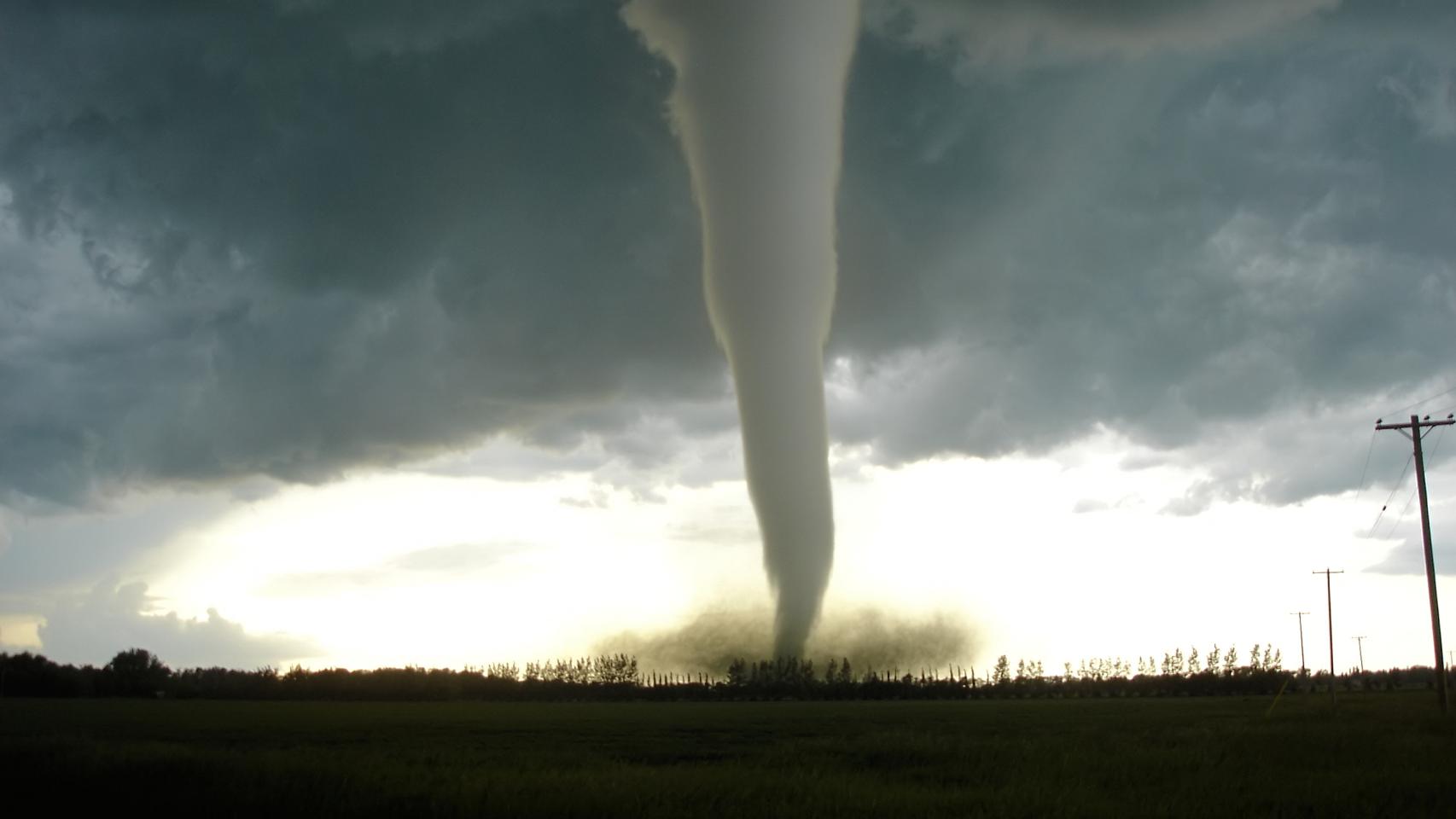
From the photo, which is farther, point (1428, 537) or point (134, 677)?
point (134, 677)

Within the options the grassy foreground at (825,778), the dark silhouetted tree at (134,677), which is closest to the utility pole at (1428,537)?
the grassy foreground at (825,778)

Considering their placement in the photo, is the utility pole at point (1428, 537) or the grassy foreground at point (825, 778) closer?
the grassy foreground at point (825, 778)

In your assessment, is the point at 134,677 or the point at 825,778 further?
the point at 134,677

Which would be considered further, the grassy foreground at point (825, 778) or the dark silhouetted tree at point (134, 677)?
the dark silhouetted tree at point (134, 677)

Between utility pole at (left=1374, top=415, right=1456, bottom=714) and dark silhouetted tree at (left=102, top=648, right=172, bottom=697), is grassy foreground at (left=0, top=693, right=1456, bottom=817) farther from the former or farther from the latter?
dark silhouetted tree at (left=102, top=648, right=172, bottom=697)

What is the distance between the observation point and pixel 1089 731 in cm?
5788

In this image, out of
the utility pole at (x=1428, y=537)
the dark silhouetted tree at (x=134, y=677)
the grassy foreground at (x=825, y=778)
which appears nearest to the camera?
the grassy foreground at (x=825, y=778)

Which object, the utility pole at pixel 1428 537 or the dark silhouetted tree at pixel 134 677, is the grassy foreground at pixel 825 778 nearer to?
the utility pole at pixel 1428 537

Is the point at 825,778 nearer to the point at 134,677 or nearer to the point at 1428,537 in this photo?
the point at 1428,537

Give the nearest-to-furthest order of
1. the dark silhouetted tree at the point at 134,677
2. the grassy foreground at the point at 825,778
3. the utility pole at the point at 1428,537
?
the grassy foreground at the point at 825,778 → the utility pole at the point at 1428,537 → the dark silhouetted tree at the point at 134,677

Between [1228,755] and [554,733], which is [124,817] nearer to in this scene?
[1228,755]

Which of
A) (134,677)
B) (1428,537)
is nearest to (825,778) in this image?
(1428,537)

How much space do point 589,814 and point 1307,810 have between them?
49.3ft

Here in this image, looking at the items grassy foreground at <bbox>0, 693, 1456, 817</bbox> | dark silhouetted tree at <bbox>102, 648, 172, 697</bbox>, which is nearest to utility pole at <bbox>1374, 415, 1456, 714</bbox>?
grassy foreground at <bbox>0, 693, 1456, 817</bbox>
